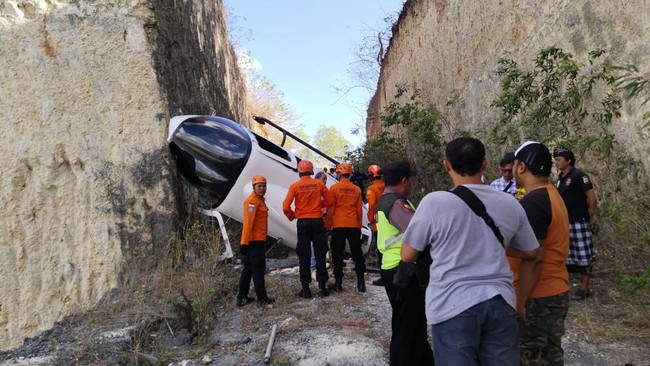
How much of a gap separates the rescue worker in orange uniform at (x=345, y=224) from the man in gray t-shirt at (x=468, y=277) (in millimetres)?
A: 4364

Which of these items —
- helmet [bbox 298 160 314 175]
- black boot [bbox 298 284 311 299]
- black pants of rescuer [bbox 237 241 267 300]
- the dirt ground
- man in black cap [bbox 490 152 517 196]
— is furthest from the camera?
helmet [bbox 298 160 314 175]

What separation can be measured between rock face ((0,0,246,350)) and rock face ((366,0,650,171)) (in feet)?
20.1

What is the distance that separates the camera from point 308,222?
22.2 feet

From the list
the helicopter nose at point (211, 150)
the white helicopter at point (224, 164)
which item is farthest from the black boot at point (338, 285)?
the helicopter nose at point (211, 150)

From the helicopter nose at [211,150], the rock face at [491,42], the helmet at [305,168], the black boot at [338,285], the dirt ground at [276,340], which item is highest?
the rock face at [491,42]

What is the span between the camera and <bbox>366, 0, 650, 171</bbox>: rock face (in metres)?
5.96

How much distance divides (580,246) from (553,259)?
255 cm

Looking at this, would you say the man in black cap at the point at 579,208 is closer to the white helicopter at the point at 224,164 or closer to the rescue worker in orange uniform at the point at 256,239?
the rescue worker in orange uniform at the point at 256,239

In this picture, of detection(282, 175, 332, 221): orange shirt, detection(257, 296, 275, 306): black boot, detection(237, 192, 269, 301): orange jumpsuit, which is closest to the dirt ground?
detection(257, 296, 275, 306): black boot

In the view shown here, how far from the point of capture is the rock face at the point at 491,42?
19.6ft

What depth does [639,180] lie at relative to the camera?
19.2 feet

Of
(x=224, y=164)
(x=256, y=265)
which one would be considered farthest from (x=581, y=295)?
(x=224, y=164)

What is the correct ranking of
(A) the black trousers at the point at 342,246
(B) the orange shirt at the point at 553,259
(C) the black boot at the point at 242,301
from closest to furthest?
(B) the orange shirt at the point at 553,259 < (C) the black boot at the point at 242,301 < (A) the black trousers at the point at 342,246

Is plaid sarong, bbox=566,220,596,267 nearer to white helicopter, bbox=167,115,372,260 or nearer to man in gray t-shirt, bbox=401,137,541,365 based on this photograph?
man in gray t-shirt, bbox=401,137,541,365
